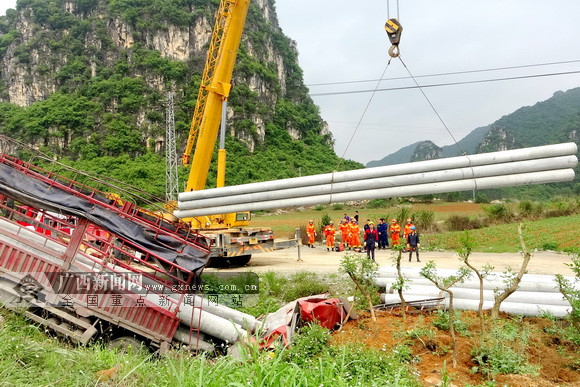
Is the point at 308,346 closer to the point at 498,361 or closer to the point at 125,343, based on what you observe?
the point at 498,361

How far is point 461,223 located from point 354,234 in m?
8.35

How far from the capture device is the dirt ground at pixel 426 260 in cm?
1080

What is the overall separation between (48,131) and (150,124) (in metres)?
13.3

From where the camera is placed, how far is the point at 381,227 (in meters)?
16.0

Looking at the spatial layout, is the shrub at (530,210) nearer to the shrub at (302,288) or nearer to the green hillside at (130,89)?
the shrub at (302,288)

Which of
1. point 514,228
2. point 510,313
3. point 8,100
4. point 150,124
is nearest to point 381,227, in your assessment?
point 514,228

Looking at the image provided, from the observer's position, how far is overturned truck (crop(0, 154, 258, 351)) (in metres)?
5.27

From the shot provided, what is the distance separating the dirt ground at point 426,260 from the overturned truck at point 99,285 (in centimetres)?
515

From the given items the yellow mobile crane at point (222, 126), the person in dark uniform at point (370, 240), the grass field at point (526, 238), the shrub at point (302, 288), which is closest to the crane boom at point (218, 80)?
the yellow mobile crane at point (222, 126)

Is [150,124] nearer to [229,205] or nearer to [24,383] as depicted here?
[229,205]

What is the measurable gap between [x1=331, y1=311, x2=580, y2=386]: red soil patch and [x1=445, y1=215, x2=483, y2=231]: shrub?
589 inches

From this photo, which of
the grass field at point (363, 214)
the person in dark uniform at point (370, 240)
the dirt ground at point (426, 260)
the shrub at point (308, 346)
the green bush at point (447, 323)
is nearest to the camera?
the shrub at point (308, 346)

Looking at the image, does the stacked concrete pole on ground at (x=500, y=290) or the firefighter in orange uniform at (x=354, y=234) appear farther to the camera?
the firefighter in orange uniform at (x=354, y=234)

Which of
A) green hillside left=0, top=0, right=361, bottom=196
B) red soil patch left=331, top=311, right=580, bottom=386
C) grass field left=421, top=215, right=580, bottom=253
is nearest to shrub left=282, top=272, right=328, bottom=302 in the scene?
red soil patch left=331, top=311, right=580, bottom=386
